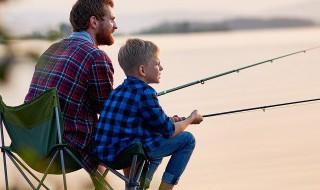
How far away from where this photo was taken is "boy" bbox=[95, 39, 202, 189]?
9.30 feet

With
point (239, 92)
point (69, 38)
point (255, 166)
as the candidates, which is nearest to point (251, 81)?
point (239, 92)

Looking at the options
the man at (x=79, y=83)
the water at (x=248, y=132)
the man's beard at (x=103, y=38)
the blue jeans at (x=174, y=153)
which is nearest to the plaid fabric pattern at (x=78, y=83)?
the man at (x=79, y=83)

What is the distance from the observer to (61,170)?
114 inches

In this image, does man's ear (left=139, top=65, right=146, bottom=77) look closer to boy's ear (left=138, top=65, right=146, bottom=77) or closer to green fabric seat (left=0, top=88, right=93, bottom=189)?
boy's ear (left=138, top=65, right=146, bottom=77)

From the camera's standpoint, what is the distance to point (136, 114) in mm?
2855

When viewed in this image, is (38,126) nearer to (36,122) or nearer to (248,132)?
(36,122)

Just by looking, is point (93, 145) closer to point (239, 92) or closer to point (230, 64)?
point (239, 92)

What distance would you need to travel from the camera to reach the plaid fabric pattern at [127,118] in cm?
283

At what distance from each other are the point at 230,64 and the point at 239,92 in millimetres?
5427

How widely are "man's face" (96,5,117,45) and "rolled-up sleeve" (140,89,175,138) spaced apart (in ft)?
0.98

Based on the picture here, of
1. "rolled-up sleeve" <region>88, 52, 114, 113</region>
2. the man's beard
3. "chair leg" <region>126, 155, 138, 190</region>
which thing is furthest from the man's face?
"chair leg" <region>126, 155, 138, 190</region>

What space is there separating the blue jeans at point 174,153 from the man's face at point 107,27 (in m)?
0.39

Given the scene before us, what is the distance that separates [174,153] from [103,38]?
43 cm

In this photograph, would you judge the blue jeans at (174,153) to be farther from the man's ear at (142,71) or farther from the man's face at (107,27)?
the man's face at (107,27)
